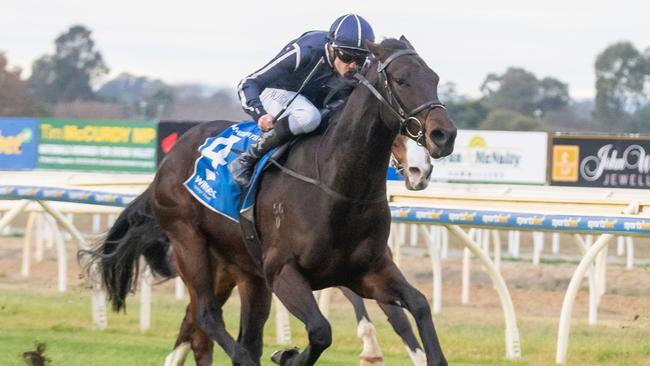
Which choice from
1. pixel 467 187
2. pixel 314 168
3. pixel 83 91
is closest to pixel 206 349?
→ pixel 314 168

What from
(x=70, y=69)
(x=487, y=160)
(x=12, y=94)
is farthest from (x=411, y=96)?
(x=70, y=69)

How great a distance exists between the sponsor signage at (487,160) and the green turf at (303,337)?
541cm

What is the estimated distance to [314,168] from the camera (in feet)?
18.4

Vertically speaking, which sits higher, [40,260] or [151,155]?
[151,155]

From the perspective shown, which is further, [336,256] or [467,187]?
[467,187]

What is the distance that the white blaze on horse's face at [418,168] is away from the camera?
4.95 metres

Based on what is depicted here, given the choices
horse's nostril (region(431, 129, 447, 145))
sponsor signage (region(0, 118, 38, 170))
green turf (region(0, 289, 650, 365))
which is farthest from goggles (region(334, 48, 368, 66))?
sponsor signage (region(0, 118, 38, 170))

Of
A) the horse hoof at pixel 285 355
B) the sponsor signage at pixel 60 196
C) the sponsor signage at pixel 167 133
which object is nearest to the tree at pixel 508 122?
the sponsor signage at pixel 167 133

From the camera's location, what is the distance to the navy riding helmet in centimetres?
556

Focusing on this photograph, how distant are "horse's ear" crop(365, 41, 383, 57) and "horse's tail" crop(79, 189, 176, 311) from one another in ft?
7.10

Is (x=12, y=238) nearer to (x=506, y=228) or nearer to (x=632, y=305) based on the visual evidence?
(x=632, y=305)

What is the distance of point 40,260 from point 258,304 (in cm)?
838

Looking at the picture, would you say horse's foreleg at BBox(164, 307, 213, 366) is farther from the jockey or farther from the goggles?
the goggles

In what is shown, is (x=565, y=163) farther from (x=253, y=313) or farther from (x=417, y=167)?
(x=417, y=167)
